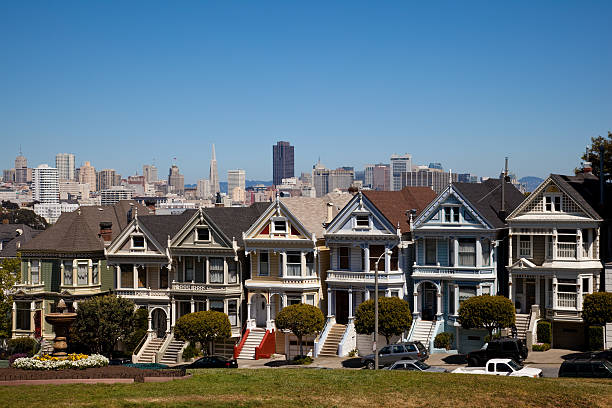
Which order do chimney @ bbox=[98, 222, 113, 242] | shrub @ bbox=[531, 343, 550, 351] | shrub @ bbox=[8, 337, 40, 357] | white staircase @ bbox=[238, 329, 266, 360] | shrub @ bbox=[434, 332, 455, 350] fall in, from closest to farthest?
shrub @ bbox=[531, 343, 550, 351]
shrub @ bbox=[434, 332, 455, 350]
white staircase @ bbox=[238, 329, 266, 360]
shrub @ bbox=[8, 337, 40, 357]
chimney @ bbox=[98, 222, 113, 242]

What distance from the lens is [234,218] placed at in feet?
211

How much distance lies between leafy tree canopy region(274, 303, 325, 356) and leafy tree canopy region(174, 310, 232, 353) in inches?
152

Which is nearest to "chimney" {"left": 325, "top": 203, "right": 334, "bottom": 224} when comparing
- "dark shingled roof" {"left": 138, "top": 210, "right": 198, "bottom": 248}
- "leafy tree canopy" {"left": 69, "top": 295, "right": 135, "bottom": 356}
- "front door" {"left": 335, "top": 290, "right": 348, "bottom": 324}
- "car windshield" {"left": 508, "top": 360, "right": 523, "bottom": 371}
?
"front door" {"left": 335, "top": 290, "right": 348, "bottom": 324}

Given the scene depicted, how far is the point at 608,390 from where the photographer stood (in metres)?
35.2

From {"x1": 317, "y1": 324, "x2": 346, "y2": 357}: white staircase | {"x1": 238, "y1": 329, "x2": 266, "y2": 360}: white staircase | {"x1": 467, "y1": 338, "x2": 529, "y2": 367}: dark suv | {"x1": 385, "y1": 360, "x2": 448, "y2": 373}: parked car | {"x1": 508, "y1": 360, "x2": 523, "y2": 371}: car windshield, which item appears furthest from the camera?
{"x1": 238, "y1": 329, "x2": 266, "y2": 360}: white staircase

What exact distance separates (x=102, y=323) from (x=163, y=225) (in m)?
9.27

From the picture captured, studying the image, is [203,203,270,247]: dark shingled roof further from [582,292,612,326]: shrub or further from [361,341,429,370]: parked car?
[582,292,612,326]: shrub

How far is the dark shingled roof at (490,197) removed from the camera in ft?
180

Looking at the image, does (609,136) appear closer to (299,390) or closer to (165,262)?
(165,262)

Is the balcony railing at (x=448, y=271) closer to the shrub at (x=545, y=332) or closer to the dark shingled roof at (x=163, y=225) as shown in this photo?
the shrub at (x=545, y=332)

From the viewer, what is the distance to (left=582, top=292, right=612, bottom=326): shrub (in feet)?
163

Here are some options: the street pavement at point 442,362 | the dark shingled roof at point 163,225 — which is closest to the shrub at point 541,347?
the street pavement at point 442,362

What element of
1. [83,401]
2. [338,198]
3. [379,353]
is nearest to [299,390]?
[83,401]

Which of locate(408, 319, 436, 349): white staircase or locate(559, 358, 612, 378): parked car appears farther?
locate(408, 319, 436, 349): white staircase
